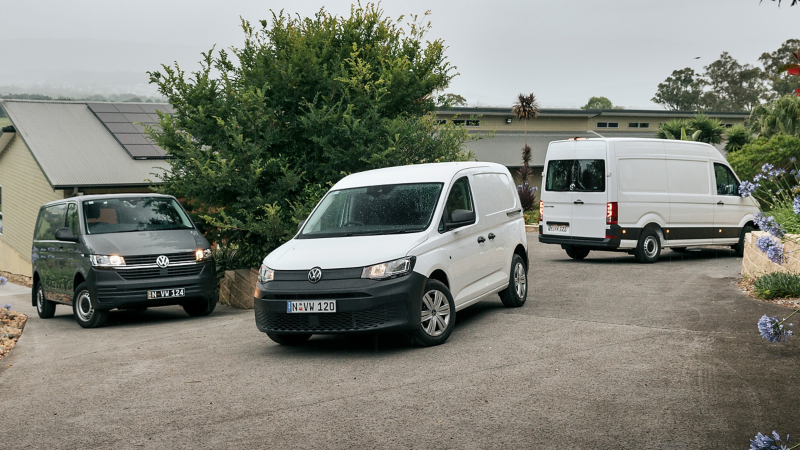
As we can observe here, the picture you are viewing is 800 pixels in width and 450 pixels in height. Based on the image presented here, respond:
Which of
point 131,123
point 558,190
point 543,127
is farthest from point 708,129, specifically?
point 131,123

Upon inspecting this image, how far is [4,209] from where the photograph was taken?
27812 millimetres

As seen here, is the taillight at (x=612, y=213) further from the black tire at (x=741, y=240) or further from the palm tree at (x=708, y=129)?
the palm tree at (x=708, y=129)

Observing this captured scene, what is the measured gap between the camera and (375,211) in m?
8.63

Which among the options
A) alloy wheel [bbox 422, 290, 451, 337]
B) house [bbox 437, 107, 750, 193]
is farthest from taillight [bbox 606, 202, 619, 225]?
house [bbox 437, 107, 750, 193]

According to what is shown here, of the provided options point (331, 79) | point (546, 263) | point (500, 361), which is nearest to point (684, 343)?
point (500, 361)

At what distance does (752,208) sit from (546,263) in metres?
5.38

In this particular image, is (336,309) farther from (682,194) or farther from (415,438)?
(682,194)

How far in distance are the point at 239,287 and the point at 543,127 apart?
3436 centimetres

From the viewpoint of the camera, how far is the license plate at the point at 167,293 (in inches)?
433

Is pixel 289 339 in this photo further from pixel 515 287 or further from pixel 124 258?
pixel 124 258

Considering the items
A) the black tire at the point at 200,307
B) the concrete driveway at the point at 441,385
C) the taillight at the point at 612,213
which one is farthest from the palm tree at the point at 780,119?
the black tire at the point at 200,307

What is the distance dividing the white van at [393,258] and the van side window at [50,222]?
5.69 metres

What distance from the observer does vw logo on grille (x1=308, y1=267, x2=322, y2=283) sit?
7.46 metres

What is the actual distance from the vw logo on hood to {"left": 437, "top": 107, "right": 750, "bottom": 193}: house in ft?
95.9
